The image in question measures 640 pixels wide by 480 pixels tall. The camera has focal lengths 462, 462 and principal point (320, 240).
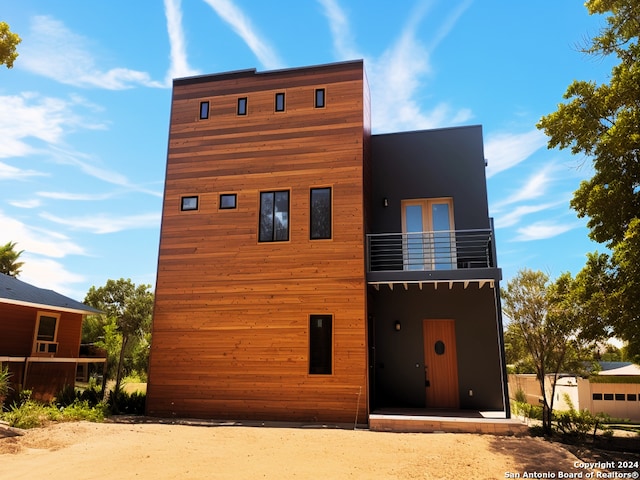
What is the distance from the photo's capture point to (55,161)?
13656 mm

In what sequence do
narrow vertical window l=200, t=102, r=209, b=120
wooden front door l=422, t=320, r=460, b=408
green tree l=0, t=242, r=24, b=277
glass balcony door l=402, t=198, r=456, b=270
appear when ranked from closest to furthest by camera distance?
wooden front door l=422, t=320, r=460, b=408 < glass balcony door l=402, t=198, r=456, b=270 < narrow vertical window l=200, t=102, r=209, b=120 < green tree l=0, t=242, r=24, b=277

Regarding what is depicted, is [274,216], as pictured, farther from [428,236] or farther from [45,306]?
[45,306]

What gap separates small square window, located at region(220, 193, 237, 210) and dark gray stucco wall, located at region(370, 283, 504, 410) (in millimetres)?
3968

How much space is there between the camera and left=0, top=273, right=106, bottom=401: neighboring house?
11.5 meters

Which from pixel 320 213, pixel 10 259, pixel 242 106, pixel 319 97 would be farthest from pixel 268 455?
pixel 10 259

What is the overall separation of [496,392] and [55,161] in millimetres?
13487

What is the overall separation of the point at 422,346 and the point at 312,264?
3.36 m

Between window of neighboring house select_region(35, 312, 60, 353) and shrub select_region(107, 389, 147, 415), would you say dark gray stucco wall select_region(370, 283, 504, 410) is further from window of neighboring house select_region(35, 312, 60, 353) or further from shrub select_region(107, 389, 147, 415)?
window of neighboring house select_region(35, 312, 60, 353)

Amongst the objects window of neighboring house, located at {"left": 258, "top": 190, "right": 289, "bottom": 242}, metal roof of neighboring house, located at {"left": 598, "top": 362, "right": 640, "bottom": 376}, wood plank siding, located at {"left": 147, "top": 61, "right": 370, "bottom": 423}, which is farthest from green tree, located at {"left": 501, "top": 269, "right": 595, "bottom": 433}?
metal roof of neighboring house, located at {"left": 598, "top": 362, "right": 640, "bottom": 376}

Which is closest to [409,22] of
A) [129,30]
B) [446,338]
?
[129,30]

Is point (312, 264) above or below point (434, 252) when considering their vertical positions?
below

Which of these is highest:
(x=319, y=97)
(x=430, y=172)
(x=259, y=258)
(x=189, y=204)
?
(x=319, y=97)

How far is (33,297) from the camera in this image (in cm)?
1222

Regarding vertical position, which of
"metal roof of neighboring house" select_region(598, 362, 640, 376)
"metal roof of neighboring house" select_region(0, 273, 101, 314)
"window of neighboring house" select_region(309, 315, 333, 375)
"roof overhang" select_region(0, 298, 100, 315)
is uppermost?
"metal roof of neighboring house" select_region(0, 273, 101, 314)
